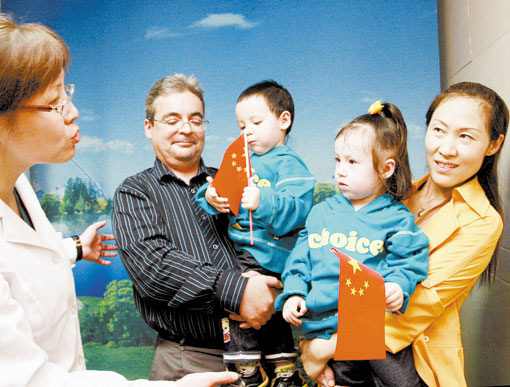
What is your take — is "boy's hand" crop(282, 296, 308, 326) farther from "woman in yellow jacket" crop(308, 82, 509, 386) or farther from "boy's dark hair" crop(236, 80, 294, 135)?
"boy's dark hair" crop(236, 80, 294, 135)

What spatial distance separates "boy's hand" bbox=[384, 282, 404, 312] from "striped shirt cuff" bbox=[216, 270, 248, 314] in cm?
62

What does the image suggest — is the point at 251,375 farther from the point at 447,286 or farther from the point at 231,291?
the point at 447,286

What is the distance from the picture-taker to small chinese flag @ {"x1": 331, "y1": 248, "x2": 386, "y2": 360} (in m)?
1.51

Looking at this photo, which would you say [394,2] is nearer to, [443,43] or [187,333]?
[443,43]

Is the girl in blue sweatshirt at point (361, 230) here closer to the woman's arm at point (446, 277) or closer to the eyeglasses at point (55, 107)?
the woman's arm at point (446, 277)

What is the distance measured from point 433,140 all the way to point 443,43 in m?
1.53

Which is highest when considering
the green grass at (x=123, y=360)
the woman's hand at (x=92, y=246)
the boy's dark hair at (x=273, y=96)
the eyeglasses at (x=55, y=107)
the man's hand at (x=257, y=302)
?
the boy's dark hair at (x=273, y=96)

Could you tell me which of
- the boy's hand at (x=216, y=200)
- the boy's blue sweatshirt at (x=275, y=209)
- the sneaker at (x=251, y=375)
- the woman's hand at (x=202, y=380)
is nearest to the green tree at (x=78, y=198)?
the boy's blue sweatshirt at (x=275, y=209)

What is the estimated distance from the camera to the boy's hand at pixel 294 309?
1.72 m

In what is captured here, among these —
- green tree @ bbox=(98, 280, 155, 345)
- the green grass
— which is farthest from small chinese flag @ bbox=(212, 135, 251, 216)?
the green grass

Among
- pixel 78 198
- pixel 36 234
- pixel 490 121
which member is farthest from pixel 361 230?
pixel 78 198

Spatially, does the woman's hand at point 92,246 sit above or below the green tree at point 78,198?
below

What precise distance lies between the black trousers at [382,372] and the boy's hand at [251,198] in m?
0.69

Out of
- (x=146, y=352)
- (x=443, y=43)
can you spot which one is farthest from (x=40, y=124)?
(x=443, y=43)
